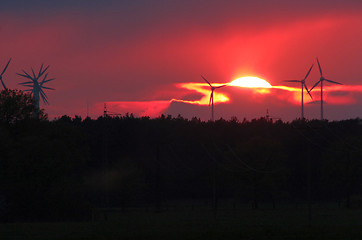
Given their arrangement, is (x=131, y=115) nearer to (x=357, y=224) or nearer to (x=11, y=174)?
(x=11, y=174)

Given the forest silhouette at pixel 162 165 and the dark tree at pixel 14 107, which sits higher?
the dark tree at pixel 14 107

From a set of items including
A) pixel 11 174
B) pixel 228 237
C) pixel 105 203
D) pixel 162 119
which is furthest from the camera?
pixel 162 119

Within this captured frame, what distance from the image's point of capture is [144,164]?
520ft

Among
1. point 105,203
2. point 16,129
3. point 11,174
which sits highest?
point 16,129

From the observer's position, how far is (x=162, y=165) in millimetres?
162000

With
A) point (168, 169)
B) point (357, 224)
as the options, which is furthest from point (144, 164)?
point (357, 224)

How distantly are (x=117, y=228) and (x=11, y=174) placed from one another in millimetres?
23325

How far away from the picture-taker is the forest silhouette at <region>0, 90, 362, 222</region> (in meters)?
83.9

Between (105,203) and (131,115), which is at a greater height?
(131,115)

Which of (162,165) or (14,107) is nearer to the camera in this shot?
(14,107)

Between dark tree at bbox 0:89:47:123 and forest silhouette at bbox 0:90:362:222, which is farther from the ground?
dark tree at bbox 0:89:47:123

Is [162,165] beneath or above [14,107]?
beneath

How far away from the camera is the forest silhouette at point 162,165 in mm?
83938

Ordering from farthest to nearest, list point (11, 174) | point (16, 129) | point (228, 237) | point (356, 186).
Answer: point (356, 186), point (16, 129), point (11, 174), point (228, 237)
